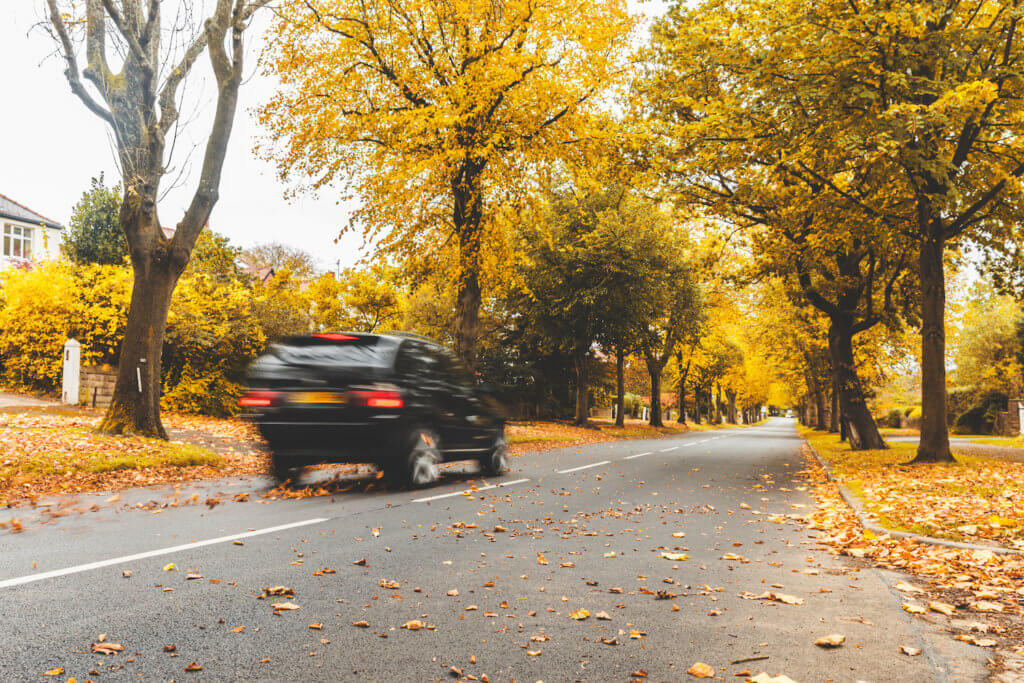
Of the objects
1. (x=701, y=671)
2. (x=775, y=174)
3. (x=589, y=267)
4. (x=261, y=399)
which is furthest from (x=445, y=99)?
(x=701, y=671)

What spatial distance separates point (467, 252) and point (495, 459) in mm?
7810

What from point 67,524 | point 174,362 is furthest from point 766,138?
point 174,362

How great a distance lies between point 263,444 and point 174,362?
53.4ft

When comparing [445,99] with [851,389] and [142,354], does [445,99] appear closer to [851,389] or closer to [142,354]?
[142,354]

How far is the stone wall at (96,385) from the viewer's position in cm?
2086

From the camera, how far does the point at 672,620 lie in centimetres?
424

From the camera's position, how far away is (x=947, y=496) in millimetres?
9508

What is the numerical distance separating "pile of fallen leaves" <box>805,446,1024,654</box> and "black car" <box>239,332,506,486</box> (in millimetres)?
4900

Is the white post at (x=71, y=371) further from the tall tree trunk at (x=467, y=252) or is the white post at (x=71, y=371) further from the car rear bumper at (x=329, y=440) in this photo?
the car rear bumper at (x=329, y=440)

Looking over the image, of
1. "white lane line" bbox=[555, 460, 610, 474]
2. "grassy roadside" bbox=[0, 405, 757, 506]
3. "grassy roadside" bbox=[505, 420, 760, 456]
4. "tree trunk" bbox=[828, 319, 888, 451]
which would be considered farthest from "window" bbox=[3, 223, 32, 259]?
"tree trunk" bbox=[828, 319, 888, 451]

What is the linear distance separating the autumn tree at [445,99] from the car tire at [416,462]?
842 cm

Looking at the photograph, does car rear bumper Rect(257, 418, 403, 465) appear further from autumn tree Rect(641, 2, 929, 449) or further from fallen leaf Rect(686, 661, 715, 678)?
autumn tree Rect(641, 2, 929, 449)

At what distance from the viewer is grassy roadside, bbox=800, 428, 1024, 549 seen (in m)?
7.11

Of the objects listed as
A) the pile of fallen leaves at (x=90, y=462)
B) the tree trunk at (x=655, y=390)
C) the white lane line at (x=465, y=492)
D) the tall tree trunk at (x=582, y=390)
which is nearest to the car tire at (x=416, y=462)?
the white lane line at (x=465, y=492)
